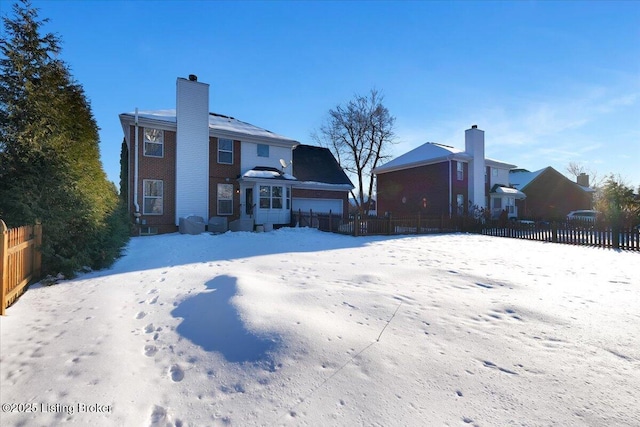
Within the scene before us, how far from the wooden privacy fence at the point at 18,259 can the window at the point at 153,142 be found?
11442 mm

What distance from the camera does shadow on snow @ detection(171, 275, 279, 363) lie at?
3193 millimetres

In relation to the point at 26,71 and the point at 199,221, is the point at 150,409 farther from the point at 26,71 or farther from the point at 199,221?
the point at 199,221

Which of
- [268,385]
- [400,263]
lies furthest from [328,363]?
[400,263]

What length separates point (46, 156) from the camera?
6.06m

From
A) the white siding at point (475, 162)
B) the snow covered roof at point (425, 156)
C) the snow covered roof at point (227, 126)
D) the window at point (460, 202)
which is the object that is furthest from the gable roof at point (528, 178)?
the snow covered roof at point (227, 126)

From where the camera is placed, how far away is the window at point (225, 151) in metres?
18.0

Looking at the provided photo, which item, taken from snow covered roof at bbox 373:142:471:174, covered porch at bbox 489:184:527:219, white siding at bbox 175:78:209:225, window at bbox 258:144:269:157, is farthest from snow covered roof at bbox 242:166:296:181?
covered porch at bbox 489:184:527:219

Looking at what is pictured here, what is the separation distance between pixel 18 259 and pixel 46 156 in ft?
7.46

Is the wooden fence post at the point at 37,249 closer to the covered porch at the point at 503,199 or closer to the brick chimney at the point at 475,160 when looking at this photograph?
the brick chimney at the point at 475,160

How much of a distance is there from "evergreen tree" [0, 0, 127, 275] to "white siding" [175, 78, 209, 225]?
9688mm

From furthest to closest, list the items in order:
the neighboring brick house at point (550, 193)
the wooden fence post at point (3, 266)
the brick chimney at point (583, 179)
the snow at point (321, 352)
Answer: the brick chimney at point (583, 179) → the neighboring brick house at point (550, 193) → the wooden fence post at point (3, 266) → the snow at point (321, 352)

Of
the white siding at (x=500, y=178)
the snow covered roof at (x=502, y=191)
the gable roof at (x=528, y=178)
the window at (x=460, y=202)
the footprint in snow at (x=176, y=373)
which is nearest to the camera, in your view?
the footprint in snow at (x=176, y=373)

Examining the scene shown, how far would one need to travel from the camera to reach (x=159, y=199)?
53.5ft

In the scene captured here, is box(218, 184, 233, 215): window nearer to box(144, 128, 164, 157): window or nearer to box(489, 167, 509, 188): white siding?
box(144, 128, 164, 157): window
